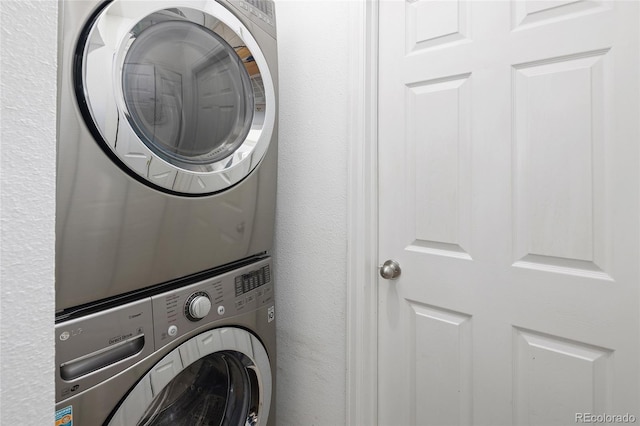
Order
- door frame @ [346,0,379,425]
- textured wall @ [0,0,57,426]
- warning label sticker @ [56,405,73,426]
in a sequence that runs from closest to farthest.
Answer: textured wall @ [0,0,57,426] → warning label sticker @ [56,405,73,426] → door frame @ [346,0,379,425]

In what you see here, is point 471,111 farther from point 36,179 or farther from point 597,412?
point 36,179

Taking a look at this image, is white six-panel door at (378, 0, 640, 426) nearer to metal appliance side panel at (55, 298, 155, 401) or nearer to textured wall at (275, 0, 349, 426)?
textured wall at (275, 0, 349, 426)

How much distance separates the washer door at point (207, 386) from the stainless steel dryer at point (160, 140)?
21 cm

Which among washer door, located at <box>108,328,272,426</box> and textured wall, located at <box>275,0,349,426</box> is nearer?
washer door, located at <box>108,328,272,426</box>

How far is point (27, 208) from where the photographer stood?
0.33 metres

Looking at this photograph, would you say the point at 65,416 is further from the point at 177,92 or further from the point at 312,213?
the point at 312,213

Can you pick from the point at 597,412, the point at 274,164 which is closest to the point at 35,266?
the point at 274,164

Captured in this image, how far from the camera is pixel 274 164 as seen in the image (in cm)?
115

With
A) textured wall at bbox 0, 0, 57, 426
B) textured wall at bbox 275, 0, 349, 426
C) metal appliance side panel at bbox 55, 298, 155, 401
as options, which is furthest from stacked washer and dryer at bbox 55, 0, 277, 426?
textured wall at bbox 0, 0, 57, 426

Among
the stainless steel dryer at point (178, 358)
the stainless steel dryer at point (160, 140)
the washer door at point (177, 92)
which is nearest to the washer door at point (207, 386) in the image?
the stainless steel dryer at point (178, 358)

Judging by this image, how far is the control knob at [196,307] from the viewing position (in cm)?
91

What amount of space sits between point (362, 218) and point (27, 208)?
0.96 metres

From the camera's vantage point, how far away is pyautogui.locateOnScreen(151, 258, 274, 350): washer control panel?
87 centimetres

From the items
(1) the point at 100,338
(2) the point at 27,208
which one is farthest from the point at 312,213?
(2) the point at 27,208
